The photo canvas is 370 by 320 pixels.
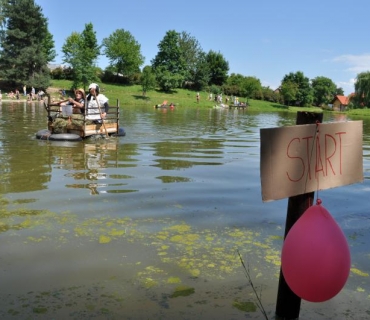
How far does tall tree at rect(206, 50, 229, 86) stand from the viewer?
10162cm

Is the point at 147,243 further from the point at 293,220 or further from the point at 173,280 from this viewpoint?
the point at 293,220

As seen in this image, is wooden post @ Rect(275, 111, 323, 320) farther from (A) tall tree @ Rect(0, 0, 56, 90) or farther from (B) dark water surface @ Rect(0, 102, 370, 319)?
(A) tall tree @ Rect(0, 0, 56, 90)

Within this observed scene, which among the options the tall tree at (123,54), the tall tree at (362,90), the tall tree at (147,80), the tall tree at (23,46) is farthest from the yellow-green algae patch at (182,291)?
the tall tree at (123,54)

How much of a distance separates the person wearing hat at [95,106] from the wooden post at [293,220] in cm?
1215

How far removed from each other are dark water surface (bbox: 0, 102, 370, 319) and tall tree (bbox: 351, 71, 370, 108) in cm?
6718

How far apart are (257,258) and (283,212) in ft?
6.77

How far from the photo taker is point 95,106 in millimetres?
15055

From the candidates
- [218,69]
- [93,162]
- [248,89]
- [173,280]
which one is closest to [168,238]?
[173,280]

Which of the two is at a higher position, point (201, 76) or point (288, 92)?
point (201, 76)

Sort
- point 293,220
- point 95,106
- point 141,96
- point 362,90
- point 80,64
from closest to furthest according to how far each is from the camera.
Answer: point 293,220
point 95,106
point 80,64
point 141,96
point 362,90

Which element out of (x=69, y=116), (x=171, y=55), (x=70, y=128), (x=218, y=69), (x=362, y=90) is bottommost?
(x=70, y=128)

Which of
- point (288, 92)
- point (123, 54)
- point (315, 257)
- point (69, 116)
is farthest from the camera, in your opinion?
point (288, 92)

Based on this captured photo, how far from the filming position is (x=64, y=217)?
228 inches

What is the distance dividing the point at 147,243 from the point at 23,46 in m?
63.4
